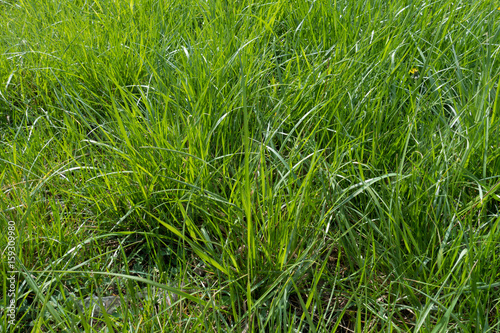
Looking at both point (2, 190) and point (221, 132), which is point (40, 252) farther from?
point (221, 132)

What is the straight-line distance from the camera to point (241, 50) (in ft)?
5.54

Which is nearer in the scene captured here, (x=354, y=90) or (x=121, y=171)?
(x=121, y=171)

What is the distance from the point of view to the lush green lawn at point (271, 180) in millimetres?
1027

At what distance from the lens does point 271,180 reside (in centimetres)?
123

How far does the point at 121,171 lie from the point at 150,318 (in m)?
0.54

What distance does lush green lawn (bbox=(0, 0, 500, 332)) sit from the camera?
103 centimetres

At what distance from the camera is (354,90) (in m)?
1.52

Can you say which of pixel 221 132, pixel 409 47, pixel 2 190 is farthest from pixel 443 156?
pixel 2 190

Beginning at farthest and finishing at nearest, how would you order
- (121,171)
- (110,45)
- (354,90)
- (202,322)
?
1. (110,45)
2. (354,90)
3. (121,171)
4. (202,322)

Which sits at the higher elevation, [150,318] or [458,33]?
[458,33]

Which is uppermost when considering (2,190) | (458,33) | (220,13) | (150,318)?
(220,13)

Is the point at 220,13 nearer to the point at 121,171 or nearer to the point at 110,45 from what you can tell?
the point at 110,45

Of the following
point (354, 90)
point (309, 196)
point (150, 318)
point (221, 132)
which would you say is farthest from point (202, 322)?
point (354, 90)

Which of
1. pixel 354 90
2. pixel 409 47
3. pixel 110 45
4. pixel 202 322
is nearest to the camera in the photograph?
pixel 202 322
